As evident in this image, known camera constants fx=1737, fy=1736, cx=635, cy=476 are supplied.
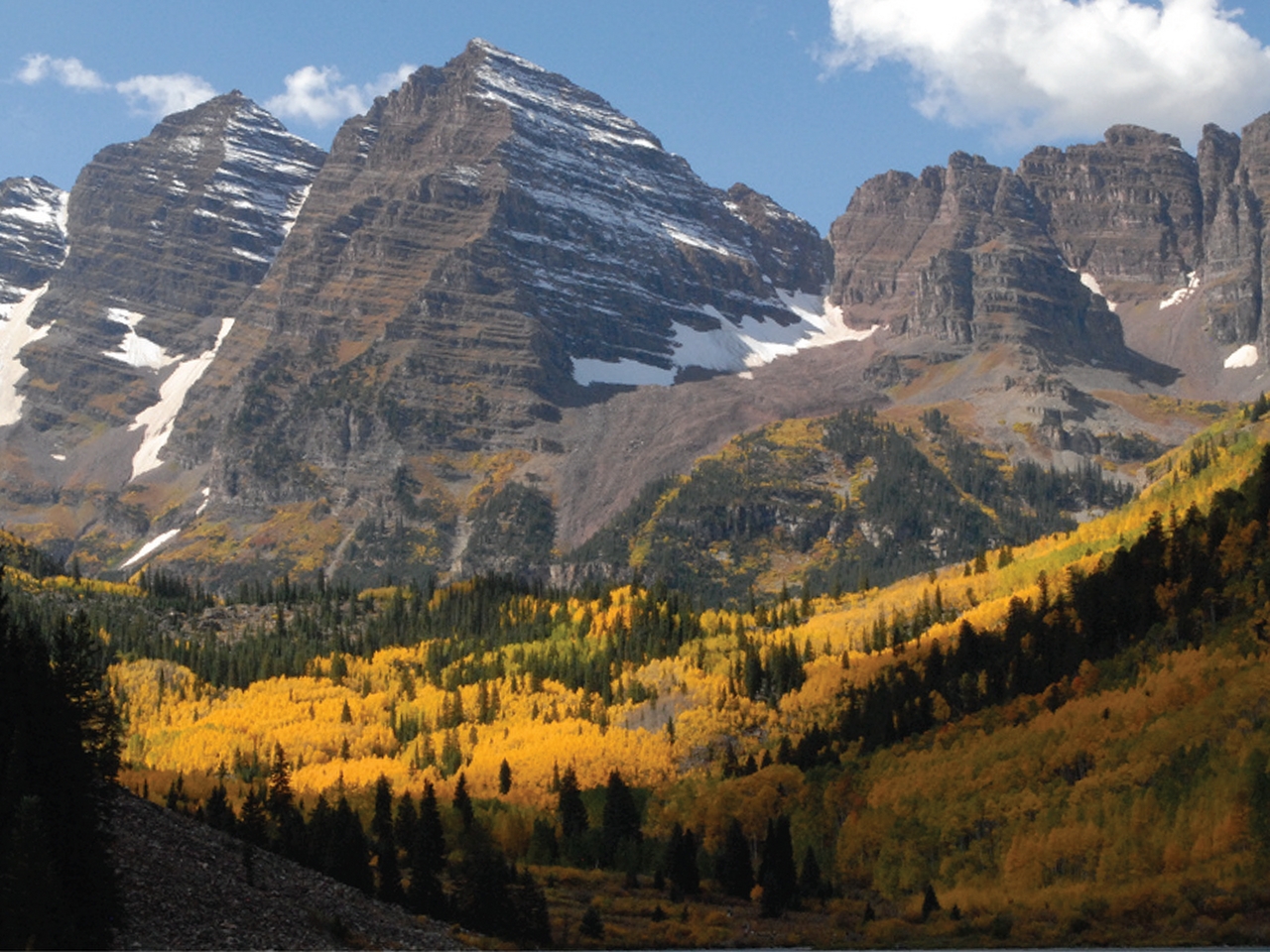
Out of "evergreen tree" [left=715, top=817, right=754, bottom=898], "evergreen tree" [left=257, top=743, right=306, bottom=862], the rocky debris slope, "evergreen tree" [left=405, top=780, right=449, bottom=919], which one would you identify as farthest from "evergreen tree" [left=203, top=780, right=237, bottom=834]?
"evergreen tree" [left=715, top=817, right=754, bottom=898]

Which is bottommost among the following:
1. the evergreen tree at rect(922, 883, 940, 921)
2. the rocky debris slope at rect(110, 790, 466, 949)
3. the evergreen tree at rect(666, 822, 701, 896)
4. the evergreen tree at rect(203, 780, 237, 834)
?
the evergreen tree at rect(922, 883, 940, 921)

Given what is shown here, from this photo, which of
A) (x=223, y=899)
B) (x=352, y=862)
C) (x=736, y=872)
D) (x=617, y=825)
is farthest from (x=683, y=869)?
(x=223, y=899)

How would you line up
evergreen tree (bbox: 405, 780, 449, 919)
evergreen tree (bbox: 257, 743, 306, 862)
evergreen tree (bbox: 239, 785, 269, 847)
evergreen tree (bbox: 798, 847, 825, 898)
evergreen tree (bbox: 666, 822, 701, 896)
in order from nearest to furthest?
1. evergreen tree (bbox: 405, 780, 449, 919)
2. evergreen tree (bbox: 239, 785, 269, 847)
3. evergreen tree (bbox: 257, 743, 306, 862)
4. evergreen tree (bbox: 798, 847, 825, 898)
5. evergreen tree (bbox: 666, 822, 701, 896)

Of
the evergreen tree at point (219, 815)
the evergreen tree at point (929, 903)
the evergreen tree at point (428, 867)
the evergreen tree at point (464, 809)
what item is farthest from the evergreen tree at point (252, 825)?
the evergreen tree at point (929, 903)

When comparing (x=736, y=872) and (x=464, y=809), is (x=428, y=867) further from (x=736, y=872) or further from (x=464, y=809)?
(x=464, y=809)

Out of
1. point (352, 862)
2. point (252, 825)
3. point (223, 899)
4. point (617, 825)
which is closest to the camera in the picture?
point (223, 899)

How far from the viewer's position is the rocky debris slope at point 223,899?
86.7 metres

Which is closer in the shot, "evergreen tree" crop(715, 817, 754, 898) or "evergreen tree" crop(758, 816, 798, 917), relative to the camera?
"evergreen tree" crop(758, 816, 798, 917)

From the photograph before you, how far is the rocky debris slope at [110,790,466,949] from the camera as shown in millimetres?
86688

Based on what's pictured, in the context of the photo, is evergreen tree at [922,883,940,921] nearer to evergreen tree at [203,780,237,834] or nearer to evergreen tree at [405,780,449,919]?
evergreen tree at [405,780,449,919]

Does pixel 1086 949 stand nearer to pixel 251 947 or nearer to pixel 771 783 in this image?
pixel 251 947

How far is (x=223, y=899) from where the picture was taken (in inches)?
3612

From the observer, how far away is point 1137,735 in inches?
6201

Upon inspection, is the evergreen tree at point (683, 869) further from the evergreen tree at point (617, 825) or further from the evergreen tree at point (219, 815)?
the evergreen tree at point (219, 815)
